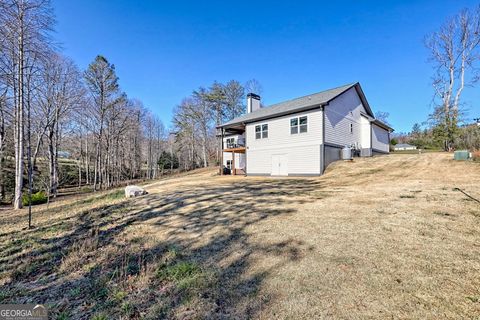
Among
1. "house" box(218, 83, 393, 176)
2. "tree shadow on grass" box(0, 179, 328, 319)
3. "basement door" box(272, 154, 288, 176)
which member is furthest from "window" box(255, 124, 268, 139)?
"tree shadow on grass" box(0, 179, 328, 319)

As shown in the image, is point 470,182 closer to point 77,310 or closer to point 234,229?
point 234,229

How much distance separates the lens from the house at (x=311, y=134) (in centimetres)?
1414

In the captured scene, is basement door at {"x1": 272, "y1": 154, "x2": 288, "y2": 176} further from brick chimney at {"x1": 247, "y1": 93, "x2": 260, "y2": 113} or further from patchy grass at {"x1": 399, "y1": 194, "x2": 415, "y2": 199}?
patchy grass at {"x1": 399, "y1": 194, "x2": 415, "y2": 199}

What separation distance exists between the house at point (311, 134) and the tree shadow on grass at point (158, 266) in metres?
9.11

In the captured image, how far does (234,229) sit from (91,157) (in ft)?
100

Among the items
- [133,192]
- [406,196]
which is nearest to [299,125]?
[406,196]

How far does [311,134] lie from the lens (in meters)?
14.3

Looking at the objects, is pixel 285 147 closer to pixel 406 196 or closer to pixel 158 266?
pixel 406 196

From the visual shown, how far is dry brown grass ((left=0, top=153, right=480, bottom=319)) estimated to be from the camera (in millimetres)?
2369

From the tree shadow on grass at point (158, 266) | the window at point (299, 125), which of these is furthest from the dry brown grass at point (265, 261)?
the window at point (299, 125)

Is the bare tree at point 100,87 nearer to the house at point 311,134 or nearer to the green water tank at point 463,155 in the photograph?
the house at point 311,134

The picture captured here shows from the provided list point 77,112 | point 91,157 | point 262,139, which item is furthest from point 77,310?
point 91,157

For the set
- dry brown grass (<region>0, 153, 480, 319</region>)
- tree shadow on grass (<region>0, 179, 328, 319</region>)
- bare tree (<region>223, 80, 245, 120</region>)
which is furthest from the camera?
bare tree (<region>223, 80, 245, 120</region>)

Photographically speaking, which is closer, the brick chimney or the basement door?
the basement door
